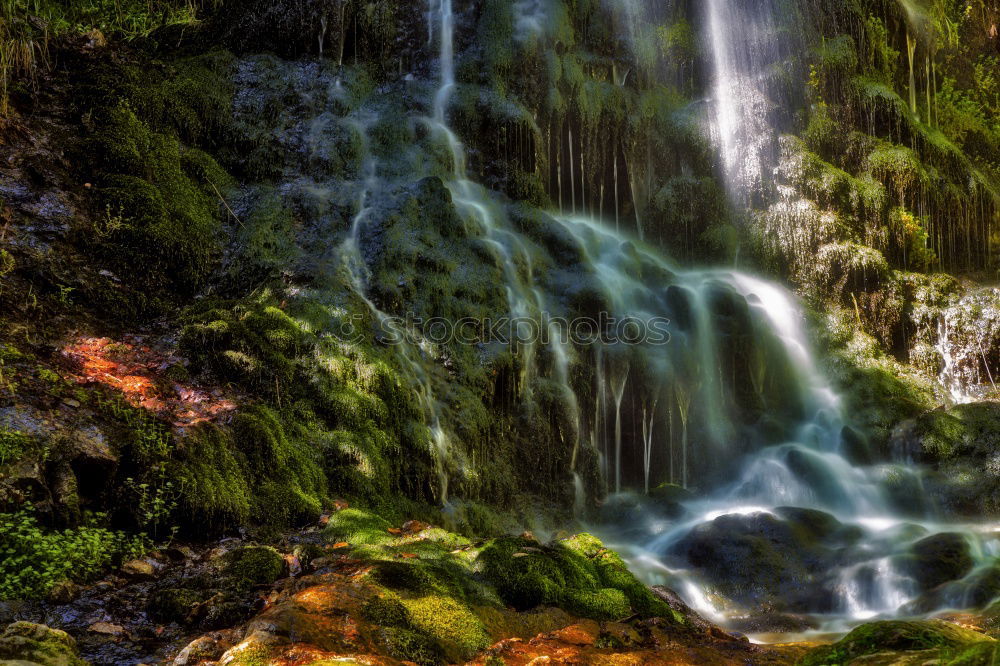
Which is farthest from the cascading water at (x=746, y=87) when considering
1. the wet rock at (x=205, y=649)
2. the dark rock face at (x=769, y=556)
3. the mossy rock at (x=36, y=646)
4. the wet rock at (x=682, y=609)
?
the mossy rock at (x=36, y=646)

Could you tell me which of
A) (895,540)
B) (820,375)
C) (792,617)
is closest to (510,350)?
(792,617)

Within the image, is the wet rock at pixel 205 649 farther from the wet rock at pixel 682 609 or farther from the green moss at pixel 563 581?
the wet rock at pixel 682 609

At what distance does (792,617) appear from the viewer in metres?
7.70

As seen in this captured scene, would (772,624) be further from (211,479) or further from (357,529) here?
(211,479)

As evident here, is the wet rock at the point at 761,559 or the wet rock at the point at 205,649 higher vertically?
the wet rock at the point at 205,649

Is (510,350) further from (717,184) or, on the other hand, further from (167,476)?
(717,184)

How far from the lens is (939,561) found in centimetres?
820

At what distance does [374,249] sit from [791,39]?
14179 millimetres

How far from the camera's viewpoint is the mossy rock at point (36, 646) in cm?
289

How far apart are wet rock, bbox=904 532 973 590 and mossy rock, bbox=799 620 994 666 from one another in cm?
608

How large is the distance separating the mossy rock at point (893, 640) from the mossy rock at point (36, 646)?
337 cm

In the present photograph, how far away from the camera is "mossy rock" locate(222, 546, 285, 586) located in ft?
14.7

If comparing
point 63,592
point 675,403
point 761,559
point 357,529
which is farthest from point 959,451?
point 63,592

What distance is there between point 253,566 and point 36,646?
1.63 m
